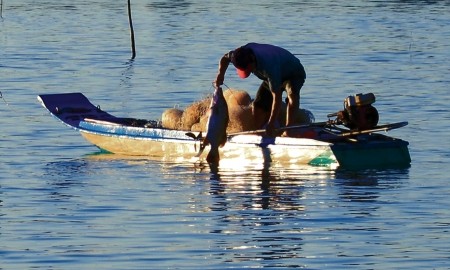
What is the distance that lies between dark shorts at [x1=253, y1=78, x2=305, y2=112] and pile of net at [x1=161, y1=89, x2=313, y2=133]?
256mm

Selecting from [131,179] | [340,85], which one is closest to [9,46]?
[340,85]

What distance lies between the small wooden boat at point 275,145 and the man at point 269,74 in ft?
0.84

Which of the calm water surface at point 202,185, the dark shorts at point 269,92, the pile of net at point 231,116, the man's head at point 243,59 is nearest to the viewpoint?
the calm water surface at point 202,185

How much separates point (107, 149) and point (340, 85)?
Result: 8.56 meters

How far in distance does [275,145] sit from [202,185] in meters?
1.17

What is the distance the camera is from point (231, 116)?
17.2 m

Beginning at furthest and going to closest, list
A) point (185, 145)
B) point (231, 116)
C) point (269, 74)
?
point (185, 145) → point (231, 116) → point (269, 74)

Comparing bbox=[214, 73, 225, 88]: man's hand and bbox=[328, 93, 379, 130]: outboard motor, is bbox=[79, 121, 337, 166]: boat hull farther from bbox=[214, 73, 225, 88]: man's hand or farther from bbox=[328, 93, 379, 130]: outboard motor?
bbox=[214, 73, 225, 88]: man's hand

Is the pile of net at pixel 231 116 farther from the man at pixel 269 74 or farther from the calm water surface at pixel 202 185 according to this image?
the calm water surface at pixel 202 185

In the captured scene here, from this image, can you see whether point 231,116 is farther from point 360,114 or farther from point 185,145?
point 360,114

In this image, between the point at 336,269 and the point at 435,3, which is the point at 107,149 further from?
the point at 435,3

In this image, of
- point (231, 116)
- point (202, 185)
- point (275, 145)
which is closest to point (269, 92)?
point (231, 116)

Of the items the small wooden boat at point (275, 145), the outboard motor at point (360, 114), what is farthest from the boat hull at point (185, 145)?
the outboard motor at point (360, 114)

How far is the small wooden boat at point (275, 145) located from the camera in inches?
634
